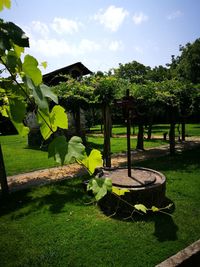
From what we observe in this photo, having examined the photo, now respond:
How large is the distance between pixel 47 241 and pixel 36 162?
777 centimetres

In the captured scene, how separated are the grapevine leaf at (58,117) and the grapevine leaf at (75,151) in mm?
50

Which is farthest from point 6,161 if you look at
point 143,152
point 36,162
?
point 143,152

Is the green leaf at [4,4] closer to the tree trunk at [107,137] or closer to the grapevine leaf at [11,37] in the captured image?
the grapevine leaf at [11,37]

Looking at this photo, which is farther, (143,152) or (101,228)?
(143,152)

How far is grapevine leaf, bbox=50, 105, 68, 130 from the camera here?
1.84 feet

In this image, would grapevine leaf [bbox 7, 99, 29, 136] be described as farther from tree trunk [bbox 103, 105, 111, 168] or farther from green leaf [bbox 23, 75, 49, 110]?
tree trunk [bbox 103, 105, 111, 168]

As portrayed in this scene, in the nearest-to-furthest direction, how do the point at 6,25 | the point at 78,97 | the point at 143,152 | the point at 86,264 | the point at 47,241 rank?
the point at 6,25, the point at 86,264, the point at 47,241, the point at 78,97, the point at 143,152

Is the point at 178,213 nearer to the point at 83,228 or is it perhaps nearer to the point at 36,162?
the point at 83,228

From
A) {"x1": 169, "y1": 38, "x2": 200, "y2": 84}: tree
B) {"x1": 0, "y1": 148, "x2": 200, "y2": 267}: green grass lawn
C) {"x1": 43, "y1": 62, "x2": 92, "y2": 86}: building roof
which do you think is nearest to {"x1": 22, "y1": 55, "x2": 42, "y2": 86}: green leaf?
{"x1": 0, "y1": 148, "x2": 200, "y2": 267}: green grass lawn

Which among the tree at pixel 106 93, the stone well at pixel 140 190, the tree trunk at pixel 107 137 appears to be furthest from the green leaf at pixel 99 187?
the tree trunk at pixel 107 137

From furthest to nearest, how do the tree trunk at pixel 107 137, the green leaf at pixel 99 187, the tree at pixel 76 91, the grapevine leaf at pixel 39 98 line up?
the tree at pixel 76 91
the tree trunk at pixel 107 137
the green leaf at pixel 99 187
the grapevine leaf at pixel 39 98

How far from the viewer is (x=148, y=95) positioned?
484 inches

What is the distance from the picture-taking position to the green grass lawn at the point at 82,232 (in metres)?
4.29

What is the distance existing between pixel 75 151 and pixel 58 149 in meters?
0.03
